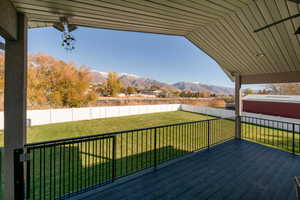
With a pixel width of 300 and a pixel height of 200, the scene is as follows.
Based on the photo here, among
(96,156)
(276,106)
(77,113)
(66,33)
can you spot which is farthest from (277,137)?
(77,113)

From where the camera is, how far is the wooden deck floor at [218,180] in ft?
6.97

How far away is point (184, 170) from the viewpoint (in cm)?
282

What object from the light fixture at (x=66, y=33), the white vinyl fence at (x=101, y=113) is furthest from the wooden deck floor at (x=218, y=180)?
the white vinyl fence at (x=101, y=113)

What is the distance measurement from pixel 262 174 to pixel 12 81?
4.33 meters

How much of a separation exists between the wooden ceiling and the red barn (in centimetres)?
897

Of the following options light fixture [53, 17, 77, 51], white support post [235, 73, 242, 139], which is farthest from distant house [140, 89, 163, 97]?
light fixture [53, 17, 77, 51]

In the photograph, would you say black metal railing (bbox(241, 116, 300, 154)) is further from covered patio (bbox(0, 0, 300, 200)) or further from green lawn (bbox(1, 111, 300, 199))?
covered patio (bbox(0, 0, 300, 200))

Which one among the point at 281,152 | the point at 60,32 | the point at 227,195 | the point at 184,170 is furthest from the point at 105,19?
the point at 281,152

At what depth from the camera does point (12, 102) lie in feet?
6.24

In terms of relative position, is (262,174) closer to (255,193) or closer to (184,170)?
(255,193)

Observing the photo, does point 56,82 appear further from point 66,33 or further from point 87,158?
point 66,33

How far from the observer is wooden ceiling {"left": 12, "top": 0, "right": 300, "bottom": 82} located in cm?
194

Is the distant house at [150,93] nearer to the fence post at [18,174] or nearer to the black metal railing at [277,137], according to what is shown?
the black metal railing at [277,137]

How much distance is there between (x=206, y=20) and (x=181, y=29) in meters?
→ 0.50
